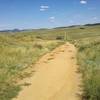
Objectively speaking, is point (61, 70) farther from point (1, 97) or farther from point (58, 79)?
point (1, 97)

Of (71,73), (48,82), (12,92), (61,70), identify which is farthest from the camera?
(61,70)

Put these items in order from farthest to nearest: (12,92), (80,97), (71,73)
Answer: (71,73) < (12,92) < (80,97)

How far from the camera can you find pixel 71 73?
1623 cm

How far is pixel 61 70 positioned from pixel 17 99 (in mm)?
7093

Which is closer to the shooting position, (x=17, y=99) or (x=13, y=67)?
(x=17, y=99)

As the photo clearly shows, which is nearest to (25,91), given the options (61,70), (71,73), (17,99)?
(17,99)

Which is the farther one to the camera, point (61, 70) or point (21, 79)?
point (61, 70)

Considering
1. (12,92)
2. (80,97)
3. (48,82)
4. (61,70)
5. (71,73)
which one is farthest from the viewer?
(61,70)

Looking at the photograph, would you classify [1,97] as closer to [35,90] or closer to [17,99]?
[17,99]

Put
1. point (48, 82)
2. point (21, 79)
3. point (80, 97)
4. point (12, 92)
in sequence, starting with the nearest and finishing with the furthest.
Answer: point (80, 97)
point (12, 92)
point (48, 82)
point (21, 79)

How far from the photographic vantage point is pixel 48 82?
45.0 ft

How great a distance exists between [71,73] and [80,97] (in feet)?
18.4

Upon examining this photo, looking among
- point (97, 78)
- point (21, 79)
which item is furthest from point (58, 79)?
point (97, 78)

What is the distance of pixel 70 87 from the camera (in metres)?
12.5
